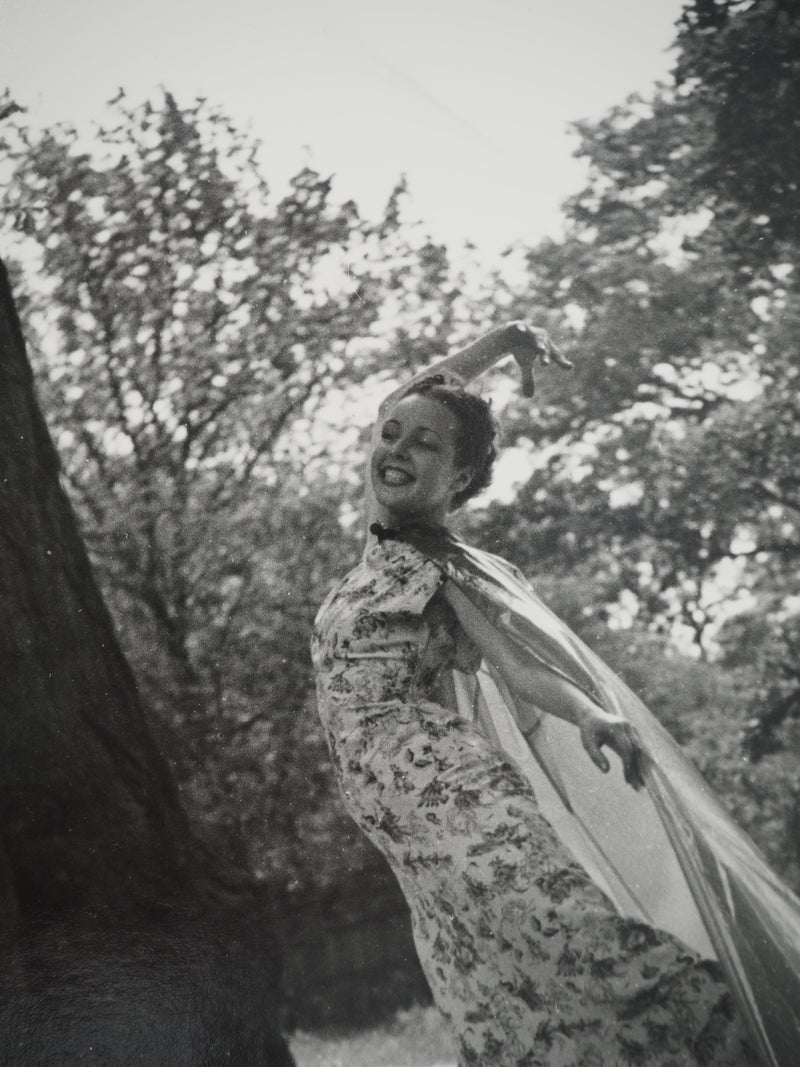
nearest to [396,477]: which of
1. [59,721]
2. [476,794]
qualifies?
[476,794]

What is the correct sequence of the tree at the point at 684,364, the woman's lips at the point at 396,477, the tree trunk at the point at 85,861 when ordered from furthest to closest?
the tree at the point at 684,364 < the tree trunk at the point at 85,861 < the woman's lips at the point at 396,477

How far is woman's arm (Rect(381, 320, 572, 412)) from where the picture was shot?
2.14m

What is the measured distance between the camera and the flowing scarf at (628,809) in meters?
1.45

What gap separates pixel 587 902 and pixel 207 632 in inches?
94.4

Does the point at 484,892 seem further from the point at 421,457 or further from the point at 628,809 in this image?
the point at 421,457

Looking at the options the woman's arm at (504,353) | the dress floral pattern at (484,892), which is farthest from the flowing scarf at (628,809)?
the woman's arm at (504,353)

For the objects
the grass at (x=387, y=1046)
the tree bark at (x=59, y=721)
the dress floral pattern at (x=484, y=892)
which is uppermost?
the tree bark at (x=59, y=721)

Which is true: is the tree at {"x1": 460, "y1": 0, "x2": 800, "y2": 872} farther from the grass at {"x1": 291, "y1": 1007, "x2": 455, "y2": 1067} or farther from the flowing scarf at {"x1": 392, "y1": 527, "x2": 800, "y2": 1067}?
the flowing scarf at {"x1": 392, "y1": 527, "x2": 800, "y2": 1067}

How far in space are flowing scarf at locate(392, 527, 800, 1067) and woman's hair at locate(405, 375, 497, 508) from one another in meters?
0.18

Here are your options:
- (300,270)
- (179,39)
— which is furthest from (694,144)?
(179,39)

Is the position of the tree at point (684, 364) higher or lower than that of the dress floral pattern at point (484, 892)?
higher

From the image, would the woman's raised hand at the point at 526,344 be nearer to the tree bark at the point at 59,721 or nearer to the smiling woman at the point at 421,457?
the smiling woman at the point at 421,457

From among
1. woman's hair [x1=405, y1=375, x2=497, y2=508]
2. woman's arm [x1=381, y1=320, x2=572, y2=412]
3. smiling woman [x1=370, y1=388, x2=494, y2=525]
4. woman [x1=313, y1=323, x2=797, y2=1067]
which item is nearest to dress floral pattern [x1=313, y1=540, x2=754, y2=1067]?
woman [x1=313, y1=323, x2=797, y2=1067]

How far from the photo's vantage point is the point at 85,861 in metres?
2.82
